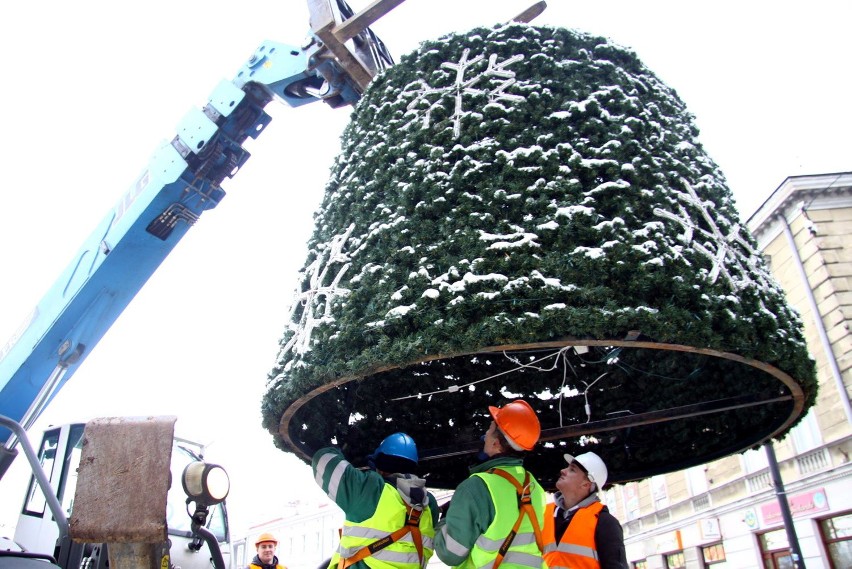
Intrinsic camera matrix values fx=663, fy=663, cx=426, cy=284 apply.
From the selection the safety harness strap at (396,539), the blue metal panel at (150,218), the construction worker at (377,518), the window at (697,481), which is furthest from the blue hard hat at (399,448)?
the window at (697,481)

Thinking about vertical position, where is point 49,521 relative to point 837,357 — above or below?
below

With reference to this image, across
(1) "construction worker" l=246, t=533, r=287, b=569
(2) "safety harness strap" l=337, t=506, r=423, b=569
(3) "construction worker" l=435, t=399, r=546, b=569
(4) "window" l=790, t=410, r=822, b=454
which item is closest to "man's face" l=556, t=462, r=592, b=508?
(3) "construction worker" l=435, t=399, r=546, b=569

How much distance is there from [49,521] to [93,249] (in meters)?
2.67

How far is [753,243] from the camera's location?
4066 mm

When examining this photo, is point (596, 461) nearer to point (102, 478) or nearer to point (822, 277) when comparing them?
point (102, 478)

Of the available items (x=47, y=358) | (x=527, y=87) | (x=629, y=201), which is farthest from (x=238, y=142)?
(x=629, y=201)

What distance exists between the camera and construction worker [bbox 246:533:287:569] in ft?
20.8

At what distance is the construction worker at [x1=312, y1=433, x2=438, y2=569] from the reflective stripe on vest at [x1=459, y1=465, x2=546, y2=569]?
12.1 inches

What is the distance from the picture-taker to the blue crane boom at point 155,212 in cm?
634

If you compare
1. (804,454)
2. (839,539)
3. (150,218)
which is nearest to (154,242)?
(150,218)

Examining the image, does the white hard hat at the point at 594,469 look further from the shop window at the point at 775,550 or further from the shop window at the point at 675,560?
the shop window at the point at 675,560

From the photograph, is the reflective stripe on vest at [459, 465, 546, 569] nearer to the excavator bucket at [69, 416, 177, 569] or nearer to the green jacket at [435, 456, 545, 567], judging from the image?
the green jacket at [435, 456, 545, 567]

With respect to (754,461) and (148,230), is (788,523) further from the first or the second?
(148,230)

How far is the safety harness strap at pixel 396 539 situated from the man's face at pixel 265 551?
3.26m
